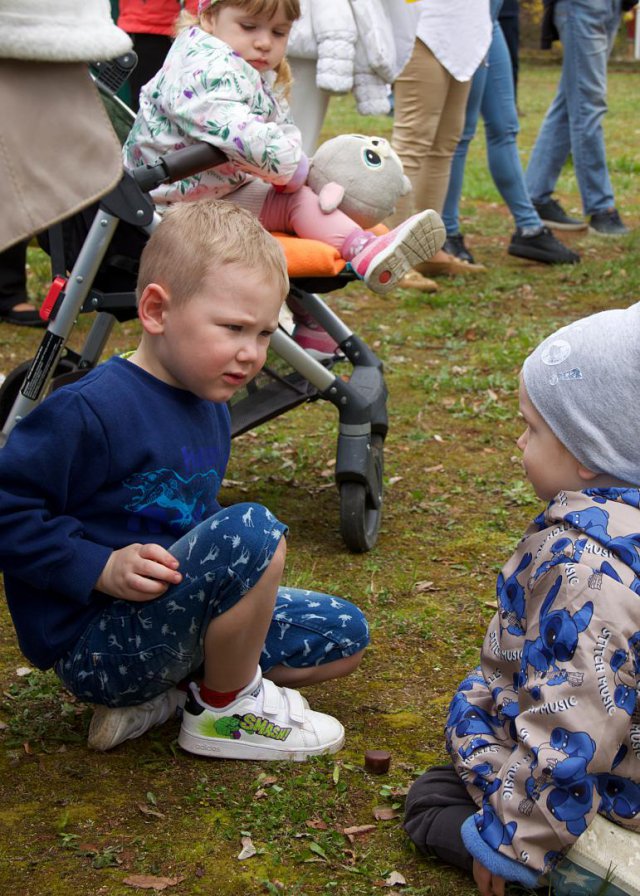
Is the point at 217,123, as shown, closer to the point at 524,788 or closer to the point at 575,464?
the point at 575,464

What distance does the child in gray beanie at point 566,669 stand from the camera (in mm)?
2045

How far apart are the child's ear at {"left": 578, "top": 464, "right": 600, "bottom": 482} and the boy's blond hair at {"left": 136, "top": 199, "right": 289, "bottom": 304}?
2.60 feet

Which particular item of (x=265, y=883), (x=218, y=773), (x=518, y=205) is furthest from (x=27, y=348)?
(x=265, y=883)

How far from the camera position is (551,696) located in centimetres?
206

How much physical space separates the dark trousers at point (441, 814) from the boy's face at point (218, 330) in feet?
2.94

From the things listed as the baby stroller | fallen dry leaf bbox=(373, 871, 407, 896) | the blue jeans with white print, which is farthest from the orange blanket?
fallen dry leaf bbox=(373, 871, 407, 896)

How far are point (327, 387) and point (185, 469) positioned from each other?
4.45ft

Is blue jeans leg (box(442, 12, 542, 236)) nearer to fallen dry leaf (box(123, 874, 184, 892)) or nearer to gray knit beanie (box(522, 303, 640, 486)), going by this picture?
gray knit beanie (box(522, 303, 640, 486))

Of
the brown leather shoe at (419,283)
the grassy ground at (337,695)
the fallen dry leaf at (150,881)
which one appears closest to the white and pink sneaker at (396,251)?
the grassy ground at (337,695)

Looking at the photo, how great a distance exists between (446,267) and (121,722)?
551 cm

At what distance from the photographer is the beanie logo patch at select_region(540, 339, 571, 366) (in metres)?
2.23

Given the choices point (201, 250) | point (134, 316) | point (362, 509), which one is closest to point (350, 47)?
point (134, 316)

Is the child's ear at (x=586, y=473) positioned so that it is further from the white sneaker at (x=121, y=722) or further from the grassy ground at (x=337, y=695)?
the white sneaker at (x=121, y=722)

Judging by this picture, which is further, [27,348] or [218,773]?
[27,348]
